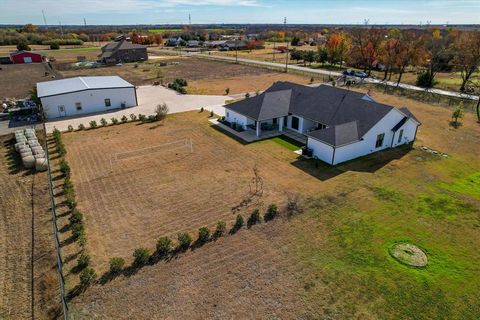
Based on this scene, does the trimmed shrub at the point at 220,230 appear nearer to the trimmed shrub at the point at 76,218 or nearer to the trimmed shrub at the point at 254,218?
the trimmed shrub at the point at 254,218

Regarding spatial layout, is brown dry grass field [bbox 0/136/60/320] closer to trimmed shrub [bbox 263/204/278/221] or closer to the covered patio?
trimmed shrub [bbox 263/204/278/221]

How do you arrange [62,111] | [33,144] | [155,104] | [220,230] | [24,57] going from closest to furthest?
[220,230] → [33,144] → [62,111] → [155,104] → [24,57]

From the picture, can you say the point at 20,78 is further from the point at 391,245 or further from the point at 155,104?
the point at 391,245

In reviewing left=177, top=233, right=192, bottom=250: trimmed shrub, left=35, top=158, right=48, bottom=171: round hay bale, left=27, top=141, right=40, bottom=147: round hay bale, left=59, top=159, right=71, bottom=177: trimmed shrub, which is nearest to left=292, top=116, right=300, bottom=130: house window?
left=177, top=233, right=192, bottom=250: trimmed shrub

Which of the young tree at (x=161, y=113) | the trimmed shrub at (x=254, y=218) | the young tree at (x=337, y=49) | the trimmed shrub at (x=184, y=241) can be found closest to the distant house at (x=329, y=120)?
the young tree at (x=161, y=113)

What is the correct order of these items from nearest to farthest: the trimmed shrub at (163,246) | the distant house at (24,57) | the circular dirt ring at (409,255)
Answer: the circular dirt ring at (409,255), the trimmed shrub at (163,246), the distant house at (24,57)

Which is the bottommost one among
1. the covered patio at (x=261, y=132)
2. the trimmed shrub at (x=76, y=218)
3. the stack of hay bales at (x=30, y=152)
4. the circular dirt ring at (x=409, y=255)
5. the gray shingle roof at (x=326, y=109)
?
the circular dirt ring at (x=409, y=255)

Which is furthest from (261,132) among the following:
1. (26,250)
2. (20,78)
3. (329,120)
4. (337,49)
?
(20,78)
